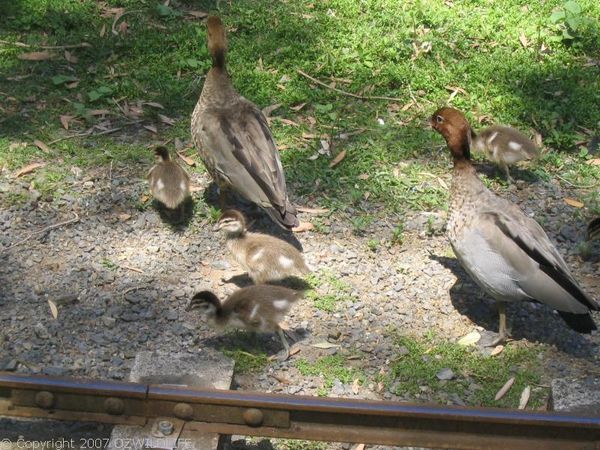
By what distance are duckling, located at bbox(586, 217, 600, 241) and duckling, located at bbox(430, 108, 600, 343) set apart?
0.79 metres

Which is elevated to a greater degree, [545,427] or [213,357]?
[545,427]

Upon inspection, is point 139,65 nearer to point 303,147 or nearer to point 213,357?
point 303,147

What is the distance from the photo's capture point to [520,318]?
6.09 m

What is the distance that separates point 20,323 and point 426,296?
2.79 meters

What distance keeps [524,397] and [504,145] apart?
2.50m

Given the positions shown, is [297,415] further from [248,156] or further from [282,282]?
[248,156]

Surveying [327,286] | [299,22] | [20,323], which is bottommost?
[20,323]

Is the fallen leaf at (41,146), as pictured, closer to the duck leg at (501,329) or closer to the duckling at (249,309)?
the duckling at (249,309)

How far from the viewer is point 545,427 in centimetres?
418

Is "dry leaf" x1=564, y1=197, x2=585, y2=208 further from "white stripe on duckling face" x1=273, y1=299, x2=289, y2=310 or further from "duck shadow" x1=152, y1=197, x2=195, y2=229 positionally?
"duck shadow" x1=152, y1=197, x2=195, y2=229

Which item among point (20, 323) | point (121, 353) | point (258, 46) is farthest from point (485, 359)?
point (258, 46)

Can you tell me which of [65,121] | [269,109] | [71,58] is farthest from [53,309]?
[71,58]

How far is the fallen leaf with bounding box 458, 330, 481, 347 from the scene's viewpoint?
5816 mm

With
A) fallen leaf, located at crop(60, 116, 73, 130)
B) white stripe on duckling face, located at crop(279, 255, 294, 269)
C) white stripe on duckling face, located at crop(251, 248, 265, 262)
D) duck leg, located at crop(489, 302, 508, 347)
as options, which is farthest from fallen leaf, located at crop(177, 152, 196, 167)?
duck leg, located at crop(489, 302, 508, 347)
